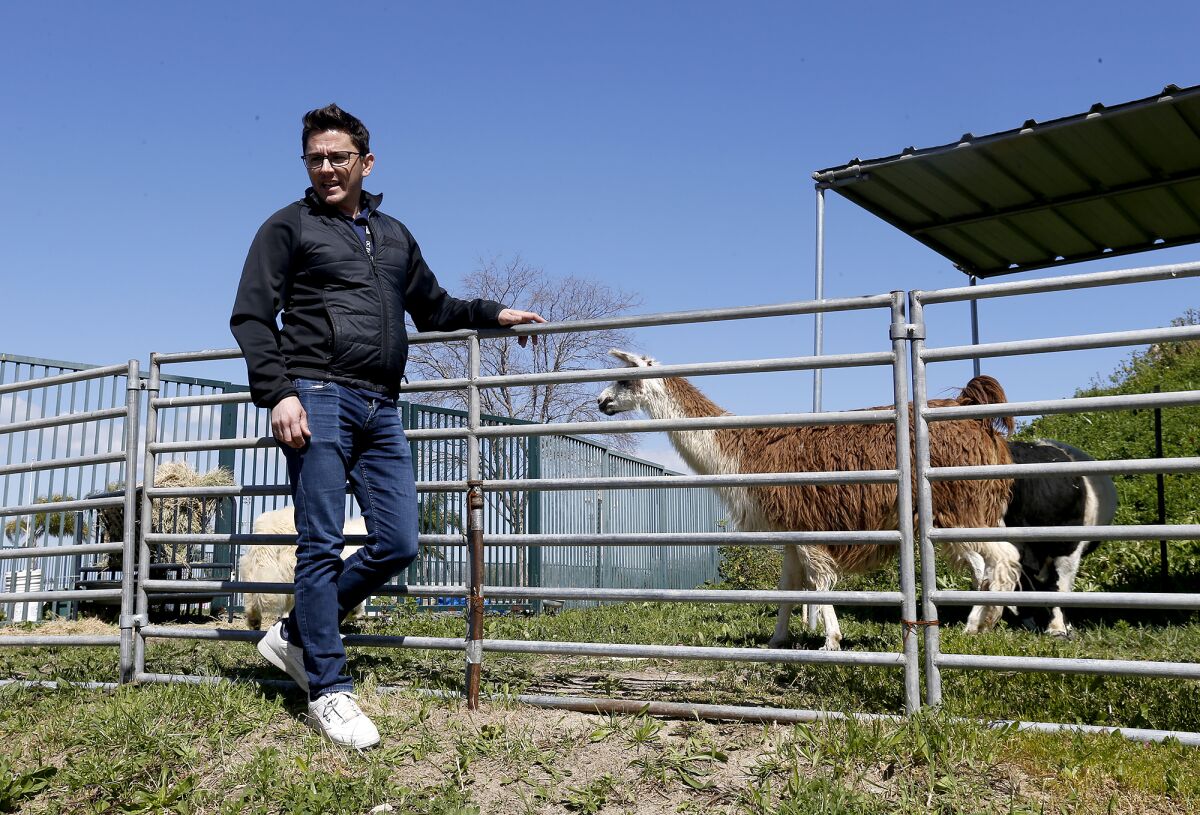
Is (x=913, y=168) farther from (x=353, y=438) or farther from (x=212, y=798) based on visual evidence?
(x=212, y=798)

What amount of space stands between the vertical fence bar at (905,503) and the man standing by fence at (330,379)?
196 centimetres

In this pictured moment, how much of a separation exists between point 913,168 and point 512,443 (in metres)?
6.25

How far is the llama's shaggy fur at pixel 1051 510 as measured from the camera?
339 inches

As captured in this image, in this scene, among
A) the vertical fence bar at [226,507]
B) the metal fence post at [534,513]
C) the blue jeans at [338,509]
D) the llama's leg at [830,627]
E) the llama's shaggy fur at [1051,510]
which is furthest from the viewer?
the metal fence post at [534,513]

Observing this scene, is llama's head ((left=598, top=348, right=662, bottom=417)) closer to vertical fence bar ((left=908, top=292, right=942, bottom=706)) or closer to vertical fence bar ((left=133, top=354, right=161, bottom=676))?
vertical fence bar ((left=133, top=354, right=161, bottom=676))

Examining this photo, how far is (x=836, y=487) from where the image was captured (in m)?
7.55

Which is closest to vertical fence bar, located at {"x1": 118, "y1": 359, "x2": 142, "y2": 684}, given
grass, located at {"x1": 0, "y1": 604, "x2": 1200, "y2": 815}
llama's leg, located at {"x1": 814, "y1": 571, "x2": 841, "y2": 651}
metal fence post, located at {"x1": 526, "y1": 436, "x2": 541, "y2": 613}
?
grass, located at {"x1": 0, "y1": 604, "x2": 1200, "y2": 815}

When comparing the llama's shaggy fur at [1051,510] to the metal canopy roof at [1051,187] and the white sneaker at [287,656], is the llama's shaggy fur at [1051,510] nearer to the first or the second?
the metal canopy roof at [1051,187]

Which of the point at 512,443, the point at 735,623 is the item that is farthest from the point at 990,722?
the point at 512,443

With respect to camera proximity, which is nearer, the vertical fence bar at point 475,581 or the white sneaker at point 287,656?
the white sneaker at point 287,656

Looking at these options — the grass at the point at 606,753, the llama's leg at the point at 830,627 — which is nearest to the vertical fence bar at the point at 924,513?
the grass at the point at 606,753

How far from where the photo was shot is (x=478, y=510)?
4.34 m

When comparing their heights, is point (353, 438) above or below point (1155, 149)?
below

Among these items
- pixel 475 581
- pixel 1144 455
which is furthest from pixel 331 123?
pixel 1144 455
